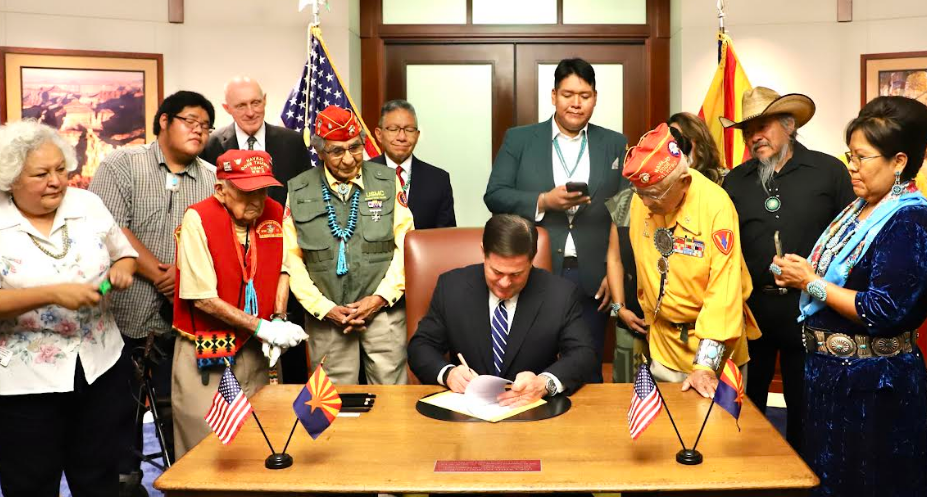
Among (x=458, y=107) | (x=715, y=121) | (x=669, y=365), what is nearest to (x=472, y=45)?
(x=458, y=107)

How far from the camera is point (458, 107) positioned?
5.81 metres

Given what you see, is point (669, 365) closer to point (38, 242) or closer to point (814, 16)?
point (38, 242)

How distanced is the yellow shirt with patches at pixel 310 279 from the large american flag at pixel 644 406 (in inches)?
48.4

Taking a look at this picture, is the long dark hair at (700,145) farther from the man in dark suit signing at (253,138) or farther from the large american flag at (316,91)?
the large american flag at (316,91)

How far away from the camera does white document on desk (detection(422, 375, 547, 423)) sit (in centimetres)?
227

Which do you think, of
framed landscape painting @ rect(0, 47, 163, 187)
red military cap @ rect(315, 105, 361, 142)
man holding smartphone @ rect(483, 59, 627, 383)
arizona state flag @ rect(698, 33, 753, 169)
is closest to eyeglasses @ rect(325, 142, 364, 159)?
red military cap @ rect(315, 105, 361, 142)

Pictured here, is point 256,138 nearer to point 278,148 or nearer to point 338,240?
point 278,148

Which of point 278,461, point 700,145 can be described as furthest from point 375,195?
point 278,461

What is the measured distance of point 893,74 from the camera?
5.27m

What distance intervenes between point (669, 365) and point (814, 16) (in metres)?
3.52

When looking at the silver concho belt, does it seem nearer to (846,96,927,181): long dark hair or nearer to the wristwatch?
(846,96,927,181): long dark hair

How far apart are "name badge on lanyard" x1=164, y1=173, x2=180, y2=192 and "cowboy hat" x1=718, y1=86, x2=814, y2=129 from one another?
2.12 meters

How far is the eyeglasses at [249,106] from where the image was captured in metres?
3.97

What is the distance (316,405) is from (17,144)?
1.27m
